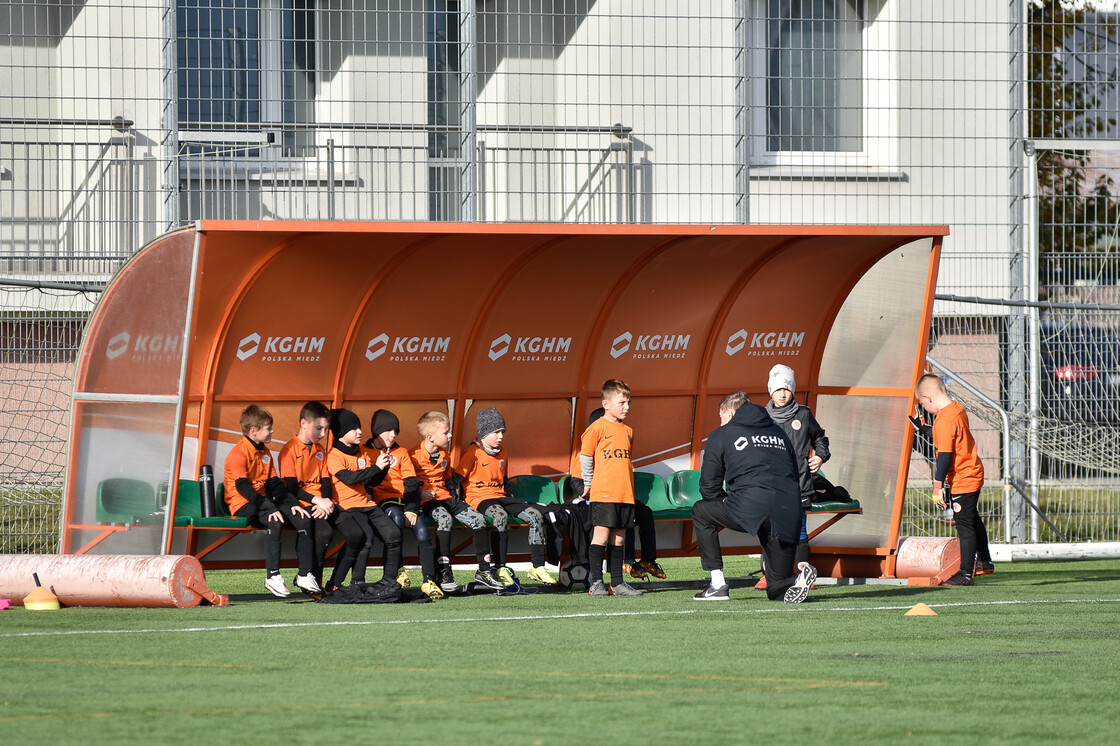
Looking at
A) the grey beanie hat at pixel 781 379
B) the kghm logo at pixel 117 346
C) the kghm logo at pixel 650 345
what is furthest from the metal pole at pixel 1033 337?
the kghm logo at pixel 117 346

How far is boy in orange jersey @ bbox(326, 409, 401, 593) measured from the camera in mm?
9898

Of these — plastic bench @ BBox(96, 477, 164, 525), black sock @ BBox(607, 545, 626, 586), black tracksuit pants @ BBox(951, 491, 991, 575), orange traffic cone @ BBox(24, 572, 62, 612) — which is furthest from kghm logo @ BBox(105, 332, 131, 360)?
black tracksuit pants @ BBox(951, 491, 991, 575)

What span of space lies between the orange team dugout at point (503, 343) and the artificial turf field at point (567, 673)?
1.24m

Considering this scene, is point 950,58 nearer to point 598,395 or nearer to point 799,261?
point 799,261

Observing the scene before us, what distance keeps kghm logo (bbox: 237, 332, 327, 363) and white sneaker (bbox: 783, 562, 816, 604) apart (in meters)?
3.49

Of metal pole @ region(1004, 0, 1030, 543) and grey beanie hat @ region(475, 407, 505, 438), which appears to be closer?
grey beanie hat @ region(475, 407, 505, 438)

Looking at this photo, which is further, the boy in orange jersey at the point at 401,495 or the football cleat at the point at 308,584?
the boy in orange jersey at the point at 401,495

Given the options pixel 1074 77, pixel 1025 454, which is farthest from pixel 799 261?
pixel 1074 77

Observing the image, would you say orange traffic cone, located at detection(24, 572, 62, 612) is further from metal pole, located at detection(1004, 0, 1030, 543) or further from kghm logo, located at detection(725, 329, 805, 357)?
metal pole, located at detection(1004, 0, 1030, 543)

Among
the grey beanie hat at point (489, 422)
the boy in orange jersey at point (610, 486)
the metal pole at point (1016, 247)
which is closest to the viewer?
the boy in orange jersey at point (610, 486)

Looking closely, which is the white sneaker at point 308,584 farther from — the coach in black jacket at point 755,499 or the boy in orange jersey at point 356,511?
the coach in black jacket at point 755,499

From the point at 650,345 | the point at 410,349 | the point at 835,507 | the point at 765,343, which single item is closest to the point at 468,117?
the point at 650,345

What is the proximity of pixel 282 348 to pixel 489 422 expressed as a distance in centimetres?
144

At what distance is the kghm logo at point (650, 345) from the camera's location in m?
11.8
